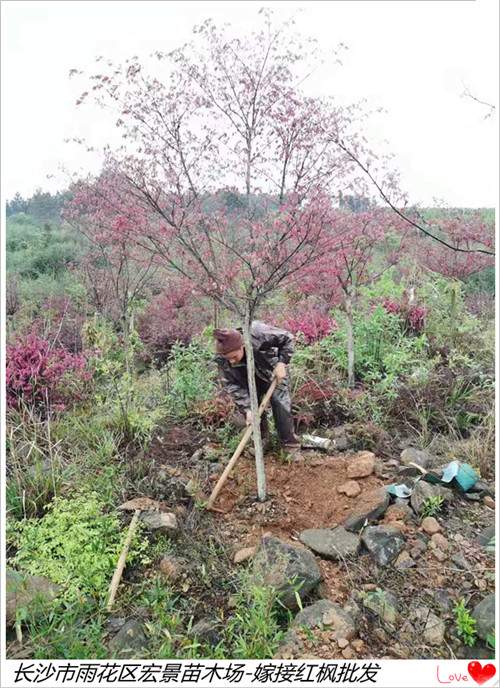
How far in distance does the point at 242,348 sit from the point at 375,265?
17.2ft

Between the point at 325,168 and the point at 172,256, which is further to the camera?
the point at 172,256

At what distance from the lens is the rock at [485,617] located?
89.7 inches

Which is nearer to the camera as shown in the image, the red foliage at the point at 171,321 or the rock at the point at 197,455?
the rock at the point at 197,455

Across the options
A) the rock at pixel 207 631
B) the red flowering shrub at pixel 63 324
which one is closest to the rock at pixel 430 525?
the rock at pixel 207 631

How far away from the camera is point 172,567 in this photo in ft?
8.87

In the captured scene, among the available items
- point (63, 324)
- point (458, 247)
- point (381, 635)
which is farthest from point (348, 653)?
point (63, 324)

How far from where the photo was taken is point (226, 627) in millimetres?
2404

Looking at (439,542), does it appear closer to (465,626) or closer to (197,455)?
(465,626)

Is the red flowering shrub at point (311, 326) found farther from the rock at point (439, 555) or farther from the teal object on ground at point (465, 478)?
the rock at point (439, 555)

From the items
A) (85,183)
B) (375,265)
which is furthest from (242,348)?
(375,265)

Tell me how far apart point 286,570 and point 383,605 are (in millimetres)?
488

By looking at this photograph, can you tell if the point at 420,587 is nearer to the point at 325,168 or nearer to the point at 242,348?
the point at 242,348

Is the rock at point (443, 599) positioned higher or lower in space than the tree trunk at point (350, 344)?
lower

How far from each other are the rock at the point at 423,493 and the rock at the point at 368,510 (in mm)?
160
